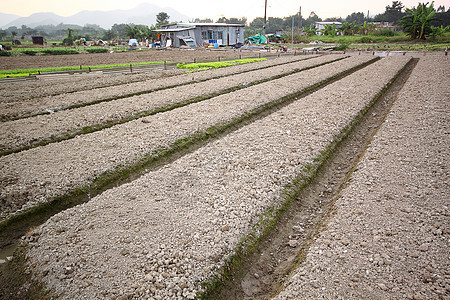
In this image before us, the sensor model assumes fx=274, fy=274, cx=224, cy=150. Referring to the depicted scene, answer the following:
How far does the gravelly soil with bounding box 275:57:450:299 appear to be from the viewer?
192 inches

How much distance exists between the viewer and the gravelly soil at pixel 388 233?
4868mm

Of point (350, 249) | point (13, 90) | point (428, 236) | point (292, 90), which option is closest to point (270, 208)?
point (350, 249)

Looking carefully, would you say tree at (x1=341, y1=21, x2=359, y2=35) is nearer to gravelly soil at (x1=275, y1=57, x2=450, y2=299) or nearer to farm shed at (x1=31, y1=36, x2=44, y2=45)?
gravelly soil at (x1=275, y1=57, x2=450, y2=299)

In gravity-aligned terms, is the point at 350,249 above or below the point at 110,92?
below

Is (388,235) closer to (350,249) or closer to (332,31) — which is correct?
(350,249)

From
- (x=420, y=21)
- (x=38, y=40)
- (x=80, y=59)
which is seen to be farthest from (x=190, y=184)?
(x=38, y=40)

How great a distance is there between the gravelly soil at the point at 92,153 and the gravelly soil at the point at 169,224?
1553 millimetres

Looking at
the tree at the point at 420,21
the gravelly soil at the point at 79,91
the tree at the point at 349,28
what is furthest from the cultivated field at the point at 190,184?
the tree at the point at 349,28

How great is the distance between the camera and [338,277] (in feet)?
16.7

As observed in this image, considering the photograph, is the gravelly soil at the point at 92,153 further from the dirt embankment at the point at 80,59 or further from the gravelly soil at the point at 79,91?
the dirt embankment at the point at 80,59

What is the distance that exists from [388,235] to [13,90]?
25.4m

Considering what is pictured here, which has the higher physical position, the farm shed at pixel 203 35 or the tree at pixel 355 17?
the tree at pixel 355 17

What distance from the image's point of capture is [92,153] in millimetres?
10141

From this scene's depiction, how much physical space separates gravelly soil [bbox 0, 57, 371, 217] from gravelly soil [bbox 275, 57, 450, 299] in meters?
6.92
